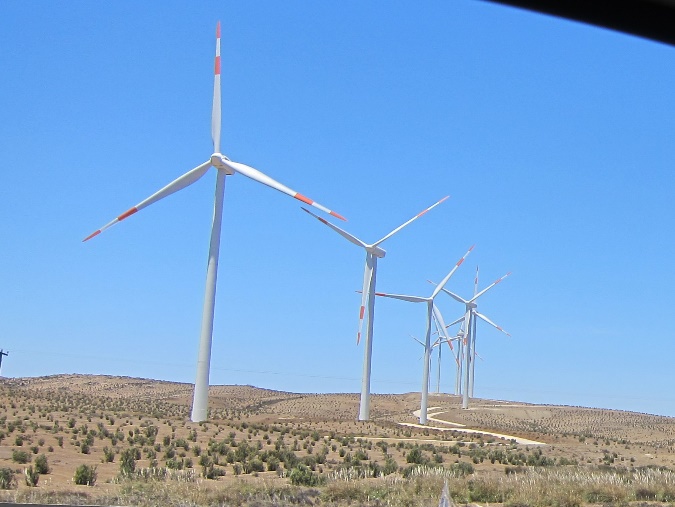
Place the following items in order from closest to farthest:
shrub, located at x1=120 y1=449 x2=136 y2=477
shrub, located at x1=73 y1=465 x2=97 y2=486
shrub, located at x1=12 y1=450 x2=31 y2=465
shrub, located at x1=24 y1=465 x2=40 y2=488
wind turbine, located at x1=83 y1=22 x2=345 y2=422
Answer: shrub, located at x1=24 y1=465 x2=40 y2=488 < shrub, located at x1=73 y1=465 x2=97 y2=486 < shrub, located at x1=120 y1=449 x2=136 y2=477 < shrub, located at x1=12 y1=450 x2=31 y2=465 < wind turbine, located at x1=83 y1=22 x2=345 y2=422

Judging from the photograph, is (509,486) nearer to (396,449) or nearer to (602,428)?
(396,449)

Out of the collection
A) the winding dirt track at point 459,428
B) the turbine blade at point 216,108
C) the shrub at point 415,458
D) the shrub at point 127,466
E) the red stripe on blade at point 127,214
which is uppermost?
the turbine blade at point 216,108

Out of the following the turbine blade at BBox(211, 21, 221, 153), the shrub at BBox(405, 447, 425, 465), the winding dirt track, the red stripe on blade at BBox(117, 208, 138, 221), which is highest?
the turbine blade at BBox(211, 21, 221, 153)

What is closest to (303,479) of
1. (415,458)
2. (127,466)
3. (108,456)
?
(127,466)

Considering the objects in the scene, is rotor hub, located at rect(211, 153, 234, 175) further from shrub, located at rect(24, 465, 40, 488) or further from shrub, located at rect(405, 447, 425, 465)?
shrub, located at rect(24, 465, 40, 488)

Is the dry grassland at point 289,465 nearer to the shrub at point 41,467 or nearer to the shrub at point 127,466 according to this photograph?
the shrub at point 127,466

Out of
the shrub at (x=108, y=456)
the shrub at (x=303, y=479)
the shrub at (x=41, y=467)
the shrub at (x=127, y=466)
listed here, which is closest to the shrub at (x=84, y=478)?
the shrub at (x=127, y=466)

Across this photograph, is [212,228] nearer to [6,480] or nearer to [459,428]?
[6,480]

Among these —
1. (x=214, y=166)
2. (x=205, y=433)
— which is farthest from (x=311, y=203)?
(x=205, y=433)

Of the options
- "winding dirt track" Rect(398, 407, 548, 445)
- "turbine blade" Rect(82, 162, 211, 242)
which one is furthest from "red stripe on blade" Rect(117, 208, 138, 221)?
"winding dirt track" Rect(398, 407, 548, 445)

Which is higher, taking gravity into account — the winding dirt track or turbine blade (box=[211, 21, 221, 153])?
turbine blade (box=[211, 21, 221, 153])

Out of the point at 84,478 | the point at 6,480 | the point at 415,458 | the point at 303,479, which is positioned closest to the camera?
the point at 6,480

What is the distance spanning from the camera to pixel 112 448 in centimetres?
4050

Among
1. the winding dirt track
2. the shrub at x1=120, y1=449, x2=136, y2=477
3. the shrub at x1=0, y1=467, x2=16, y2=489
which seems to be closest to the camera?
the shrub at x1=0, y1=467, x2=16, y2=489
